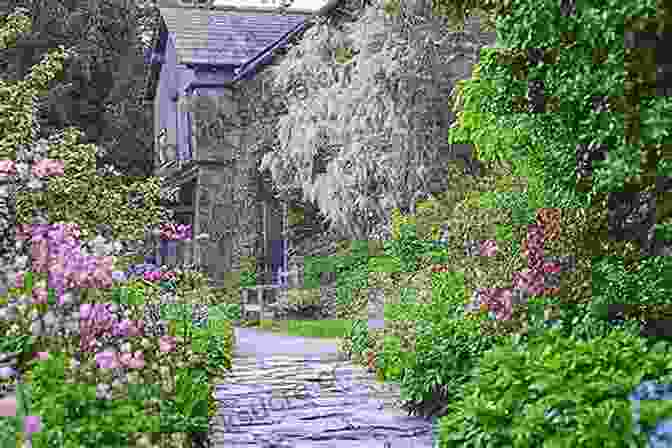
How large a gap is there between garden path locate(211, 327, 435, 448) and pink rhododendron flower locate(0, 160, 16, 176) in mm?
2459

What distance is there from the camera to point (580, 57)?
4.58 metres

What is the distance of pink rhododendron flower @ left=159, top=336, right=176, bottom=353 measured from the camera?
200 inches

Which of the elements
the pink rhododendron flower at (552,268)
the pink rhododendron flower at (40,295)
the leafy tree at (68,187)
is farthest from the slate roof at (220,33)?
the pink rhododendron flower at (552,268)

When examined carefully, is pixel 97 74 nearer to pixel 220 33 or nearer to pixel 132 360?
pixel 220 33

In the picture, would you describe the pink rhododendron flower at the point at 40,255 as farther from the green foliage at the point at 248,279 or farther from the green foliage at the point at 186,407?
the green foliage at the point at 248,279

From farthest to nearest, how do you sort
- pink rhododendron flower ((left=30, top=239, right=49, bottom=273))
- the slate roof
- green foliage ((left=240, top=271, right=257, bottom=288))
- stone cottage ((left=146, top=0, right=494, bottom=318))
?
the slate roof < stone cottage ((left=146, top=0, right=494, bottom=318)) < green foliage ((left=240, top=271, right=257, bottom=288)) < pink rhododendron flower ((left=30, top=239, right=49, bottom=273))

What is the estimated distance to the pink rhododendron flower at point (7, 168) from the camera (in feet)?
22.0

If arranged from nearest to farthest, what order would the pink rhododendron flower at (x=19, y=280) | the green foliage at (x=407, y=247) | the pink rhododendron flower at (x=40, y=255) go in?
the pink rhododendron flower at (x=40, y=255)
the pink rhododendron flower at (x=19, y=280)
the green foliage at (x=407, y=247)

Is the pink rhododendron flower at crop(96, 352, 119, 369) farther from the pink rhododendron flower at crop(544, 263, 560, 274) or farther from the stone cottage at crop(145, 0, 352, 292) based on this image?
the stone cottage at crop(145, 0, 352, 292)

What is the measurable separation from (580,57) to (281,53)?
16807mm

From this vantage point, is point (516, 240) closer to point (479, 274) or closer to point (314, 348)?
point (479, 274)

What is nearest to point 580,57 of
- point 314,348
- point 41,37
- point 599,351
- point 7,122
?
point 599,351

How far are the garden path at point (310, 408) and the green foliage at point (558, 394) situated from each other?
1.42m

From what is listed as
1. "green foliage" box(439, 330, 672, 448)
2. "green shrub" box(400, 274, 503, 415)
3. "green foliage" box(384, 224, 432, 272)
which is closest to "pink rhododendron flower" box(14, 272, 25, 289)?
"green shrub" box(400, 274, 503, 415)
